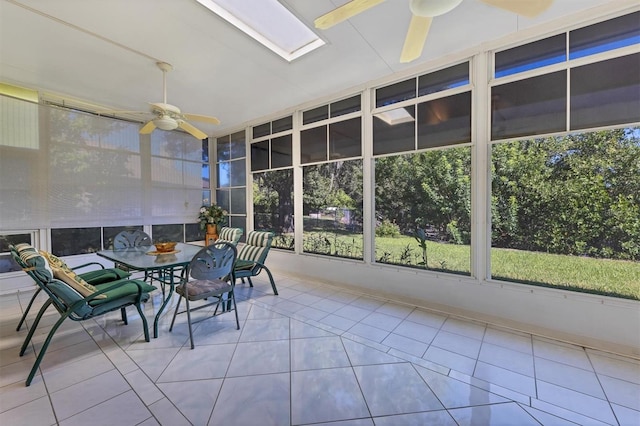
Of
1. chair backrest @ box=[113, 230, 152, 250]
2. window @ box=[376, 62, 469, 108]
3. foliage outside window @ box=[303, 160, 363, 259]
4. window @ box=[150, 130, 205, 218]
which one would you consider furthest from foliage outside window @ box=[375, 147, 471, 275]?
window @ box=[150, 130, 205, 218]

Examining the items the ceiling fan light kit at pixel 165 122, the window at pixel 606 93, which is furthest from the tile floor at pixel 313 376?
the ceiling fan light kit at pixel 165 122

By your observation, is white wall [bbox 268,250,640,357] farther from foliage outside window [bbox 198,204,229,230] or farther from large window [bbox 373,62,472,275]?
foliage outside window [bbox 198,204,229,230]

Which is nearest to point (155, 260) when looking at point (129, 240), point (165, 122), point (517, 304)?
point (129, 240)

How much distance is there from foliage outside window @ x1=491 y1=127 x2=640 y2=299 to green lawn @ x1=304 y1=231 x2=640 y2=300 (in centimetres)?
1

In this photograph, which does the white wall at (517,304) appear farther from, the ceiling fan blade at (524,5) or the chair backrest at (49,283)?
the chair backrest at (49,283)

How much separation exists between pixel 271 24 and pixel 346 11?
1.32m

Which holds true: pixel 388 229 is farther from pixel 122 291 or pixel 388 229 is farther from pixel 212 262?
pixel 122 291

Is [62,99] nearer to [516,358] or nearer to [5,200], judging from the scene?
[5,200]

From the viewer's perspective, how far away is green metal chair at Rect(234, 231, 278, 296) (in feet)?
12.0

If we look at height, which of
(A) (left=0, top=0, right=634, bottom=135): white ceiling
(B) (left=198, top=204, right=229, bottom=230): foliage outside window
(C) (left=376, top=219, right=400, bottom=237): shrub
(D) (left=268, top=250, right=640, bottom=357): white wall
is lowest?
(D) (left=268, top=250, right=640, bottom=357): white wall

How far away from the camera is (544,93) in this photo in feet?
8.61

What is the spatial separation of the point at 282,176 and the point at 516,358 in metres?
4.32

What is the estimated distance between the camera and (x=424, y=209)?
4254 mm

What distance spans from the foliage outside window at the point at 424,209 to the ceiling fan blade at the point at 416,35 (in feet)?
5.68
